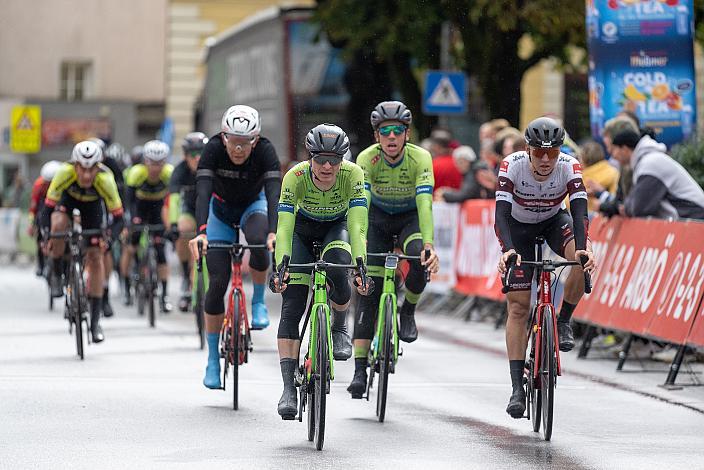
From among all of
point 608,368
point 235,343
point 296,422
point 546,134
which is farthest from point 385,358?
point 608,368

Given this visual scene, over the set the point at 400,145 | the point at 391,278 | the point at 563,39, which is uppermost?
the point at 563,39

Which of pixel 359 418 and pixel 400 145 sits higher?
pixel 400 145

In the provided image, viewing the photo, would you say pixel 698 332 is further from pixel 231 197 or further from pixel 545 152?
pixel 231 197

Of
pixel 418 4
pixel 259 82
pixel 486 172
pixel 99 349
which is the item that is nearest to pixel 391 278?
pixel 99 349

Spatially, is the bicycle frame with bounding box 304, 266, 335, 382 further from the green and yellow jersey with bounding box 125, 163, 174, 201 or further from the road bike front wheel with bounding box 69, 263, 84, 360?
the green and yellow jersey with bounding box 125, 163, 174, 201

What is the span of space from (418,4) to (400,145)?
1510cm

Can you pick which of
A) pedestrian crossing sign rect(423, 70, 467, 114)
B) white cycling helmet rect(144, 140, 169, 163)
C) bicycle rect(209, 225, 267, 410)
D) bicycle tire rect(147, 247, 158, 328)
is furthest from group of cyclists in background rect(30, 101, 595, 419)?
pedestrian crossing sign rect(423, 70, 467, 114)

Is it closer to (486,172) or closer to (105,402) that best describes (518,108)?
(486,172)

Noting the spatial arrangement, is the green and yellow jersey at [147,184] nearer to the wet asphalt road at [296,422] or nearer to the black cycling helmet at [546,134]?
the wet asphalt road at [296,422]

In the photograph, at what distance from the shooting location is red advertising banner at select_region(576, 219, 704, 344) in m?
13.0

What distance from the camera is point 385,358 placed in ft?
35.4

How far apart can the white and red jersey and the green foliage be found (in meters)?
6.06

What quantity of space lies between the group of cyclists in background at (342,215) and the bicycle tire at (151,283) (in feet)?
10.7

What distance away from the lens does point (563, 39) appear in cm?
2873
